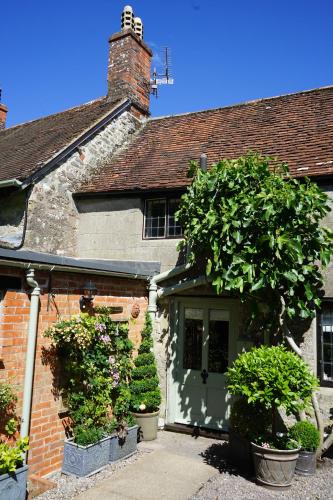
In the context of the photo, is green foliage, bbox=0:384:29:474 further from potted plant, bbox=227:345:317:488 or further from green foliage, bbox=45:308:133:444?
potted plant, bbox=227:345:317:488

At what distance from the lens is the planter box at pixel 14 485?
477 cm

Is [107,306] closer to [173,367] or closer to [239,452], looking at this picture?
[173,367]

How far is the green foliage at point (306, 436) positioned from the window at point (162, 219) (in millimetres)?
4487

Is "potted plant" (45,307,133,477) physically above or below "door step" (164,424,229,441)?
above

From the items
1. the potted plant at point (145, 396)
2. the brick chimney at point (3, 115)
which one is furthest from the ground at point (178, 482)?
the brick chimney at point (3, 115)

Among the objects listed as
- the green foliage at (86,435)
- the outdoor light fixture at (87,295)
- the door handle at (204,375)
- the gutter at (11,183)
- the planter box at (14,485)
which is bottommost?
the planter box at (14,485)

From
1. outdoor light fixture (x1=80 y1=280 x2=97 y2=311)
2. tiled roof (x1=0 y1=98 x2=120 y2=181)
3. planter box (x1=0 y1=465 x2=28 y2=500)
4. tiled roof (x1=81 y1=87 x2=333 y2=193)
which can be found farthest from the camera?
tiled roof (x1=0 y1=98 x2=120 y2=181)

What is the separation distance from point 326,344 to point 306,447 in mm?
1856

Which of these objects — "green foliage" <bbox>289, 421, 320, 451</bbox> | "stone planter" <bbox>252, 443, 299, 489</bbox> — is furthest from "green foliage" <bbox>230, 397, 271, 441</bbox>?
"green foliage" <bbox>289, 421, 320, 451</bbox>

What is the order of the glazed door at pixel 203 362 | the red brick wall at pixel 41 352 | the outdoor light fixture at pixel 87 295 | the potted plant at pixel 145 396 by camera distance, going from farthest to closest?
the glazed door at pixel 203 362 < the potted plant at pixel 145 396 < the outdoor light fixture at pixel 87 295 < the red brick wall at pixel 41 352

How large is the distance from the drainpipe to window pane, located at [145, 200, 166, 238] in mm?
4127

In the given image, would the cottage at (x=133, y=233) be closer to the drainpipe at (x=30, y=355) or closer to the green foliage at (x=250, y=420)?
the drainpipe at (x=30, y=355)

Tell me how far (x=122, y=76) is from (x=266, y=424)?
10816 mm

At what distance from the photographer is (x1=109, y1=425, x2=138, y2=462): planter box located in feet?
21.8
